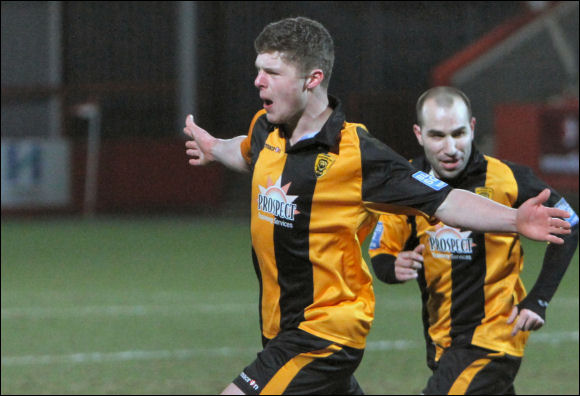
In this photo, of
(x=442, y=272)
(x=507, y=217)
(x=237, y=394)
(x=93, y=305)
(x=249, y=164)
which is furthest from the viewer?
(x=93, y=305)

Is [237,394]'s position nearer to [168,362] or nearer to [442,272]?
[442,272]

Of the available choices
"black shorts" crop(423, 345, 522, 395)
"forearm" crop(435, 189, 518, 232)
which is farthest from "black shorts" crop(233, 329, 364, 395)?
"black shorts" crop(423, 345, 522, 395)

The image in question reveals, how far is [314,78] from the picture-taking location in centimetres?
426

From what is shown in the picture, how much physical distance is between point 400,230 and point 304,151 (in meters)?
1.02

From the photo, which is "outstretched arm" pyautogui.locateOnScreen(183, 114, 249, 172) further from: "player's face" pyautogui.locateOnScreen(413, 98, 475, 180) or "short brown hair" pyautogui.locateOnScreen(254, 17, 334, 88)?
"player's face" pyautogui.locateOnScreen(413, 98, 475, 180)

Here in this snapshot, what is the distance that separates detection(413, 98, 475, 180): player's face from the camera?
4.98m

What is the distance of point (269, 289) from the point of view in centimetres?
442

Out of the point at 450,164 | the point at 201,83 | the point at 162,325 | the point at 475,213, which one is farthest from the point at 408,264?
the point at 201,83

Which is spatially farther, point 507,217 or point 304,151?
point 304,151

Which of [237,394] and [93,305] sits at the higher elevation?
[237,394]

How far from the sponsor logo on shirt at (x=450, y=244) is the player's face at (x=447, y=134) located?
0.96ft

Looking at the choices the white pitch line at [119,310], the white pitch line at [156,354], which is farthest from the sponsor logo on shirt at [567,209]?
the white pitch line at [119,310]

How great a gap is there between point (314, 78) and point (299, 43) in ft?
0.48

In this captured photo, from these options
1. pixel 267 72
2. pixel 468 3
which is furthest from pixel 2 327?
pixel 468 3
